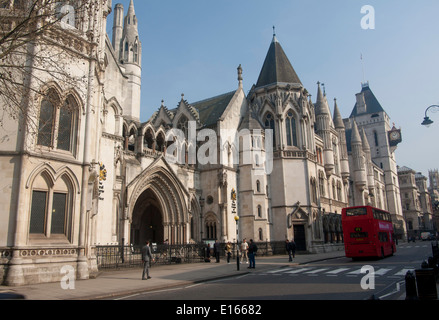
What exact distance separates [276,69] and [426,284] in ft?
118

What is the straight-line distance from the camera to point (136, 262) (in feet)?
71.3

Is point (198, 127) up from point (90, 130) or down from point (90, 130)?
up

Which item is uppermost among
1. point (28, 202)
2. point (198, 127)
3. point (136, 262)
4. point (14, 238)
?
point (198, 127)

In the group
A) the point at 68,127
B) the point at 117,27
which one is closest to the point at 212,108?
the point at 117,27

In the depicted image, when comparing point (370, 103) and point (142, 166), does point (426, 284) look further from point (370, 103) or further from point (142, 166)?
point (370, 103)

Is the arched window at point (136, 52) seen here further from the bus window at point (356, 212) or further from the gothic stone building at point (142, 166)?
the bus window at point (356, 212)

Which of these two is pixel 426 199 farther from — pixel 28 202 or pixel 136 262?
pixel 28 202

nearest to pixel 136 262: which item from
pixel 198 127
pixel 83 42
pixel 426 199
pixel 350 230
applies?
pixel 83 42

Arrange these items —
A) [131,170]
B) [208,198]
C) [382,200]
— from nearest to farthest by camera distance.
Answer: [131,170]
[208,198]
[382,200]

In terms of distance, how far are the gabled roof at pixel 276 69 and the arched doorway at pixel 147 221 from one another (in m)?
18.4

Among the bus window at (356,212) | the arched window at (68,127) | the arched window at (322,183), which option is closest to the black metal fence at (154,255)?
the arched window at (68,127)

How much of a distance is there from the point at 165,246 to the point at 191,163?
12368 mm

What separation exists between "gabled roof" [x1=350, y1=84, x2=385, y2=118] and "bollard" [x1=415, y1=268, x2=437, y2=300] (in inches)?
3348

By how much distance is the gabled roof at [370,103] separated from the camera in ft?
283
